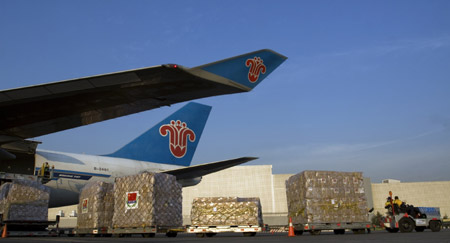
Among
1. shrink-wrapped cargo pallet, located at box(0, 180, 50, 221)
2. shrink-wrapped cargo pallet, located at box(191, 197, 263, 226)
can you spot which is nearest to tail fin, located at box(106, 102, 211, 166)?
shrink-wrapped cargo pallet, located at box(0, 180, 50, 221)

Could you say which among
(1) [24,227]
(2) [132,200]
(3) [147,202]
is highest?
(2) [132,200]

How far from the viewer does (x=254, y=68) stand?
32.2 feet

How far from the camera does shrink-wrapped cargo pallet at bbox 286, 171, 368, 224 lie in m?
15.1

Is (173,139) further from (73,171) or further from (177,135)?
(73,171)

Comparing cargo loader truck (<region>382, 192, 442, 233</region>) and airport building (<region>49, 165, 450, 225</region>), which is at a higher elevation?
airport building (<region>49, 165, 450, 225</region>)

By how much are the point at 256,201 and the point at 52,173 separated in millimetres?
9364

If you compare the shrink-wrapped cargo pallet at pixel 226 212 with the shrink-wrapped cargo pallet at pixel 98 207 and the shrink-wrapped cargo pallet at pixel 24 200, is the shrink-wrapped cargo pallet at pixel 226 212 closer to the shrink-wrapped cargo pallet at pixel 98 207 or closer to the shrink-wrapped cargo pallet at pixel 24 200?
the shrink-wrapped cargo pallet at pixel 98 207

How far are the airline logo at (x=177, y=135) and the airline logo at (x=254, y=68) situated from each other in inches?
623

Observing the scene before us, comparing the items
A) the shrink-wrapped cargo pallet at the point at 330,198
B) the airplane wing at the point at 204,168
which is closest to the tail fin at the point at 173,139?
the airplane wing at the point at 204,168

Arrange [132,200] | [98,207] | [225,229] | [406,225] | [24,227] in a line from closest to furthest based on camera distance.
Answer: [132,200] < [406,225] < [225,229] < [24,227] < [98,207]

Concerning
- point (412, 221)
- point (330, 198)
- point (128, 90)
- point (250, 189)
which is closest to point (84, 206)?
point (128, 90)

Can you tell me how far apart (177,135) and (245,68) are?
16661 millimetres

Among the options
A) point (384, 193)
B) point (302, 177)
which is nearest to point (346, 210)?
point (302, 177)

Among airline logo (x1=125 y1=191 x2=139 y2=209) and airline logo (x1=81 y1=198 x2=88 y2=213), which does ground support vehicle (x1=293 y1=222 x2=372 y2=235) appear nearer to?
airline logo (x1=125 y1=191 x2=139 y2=209)
